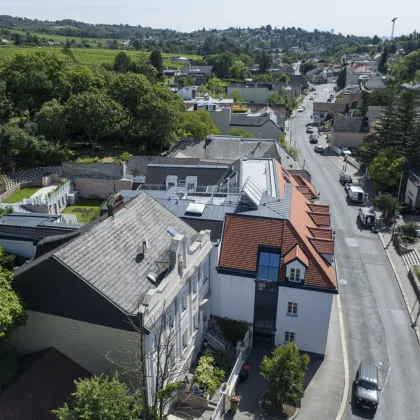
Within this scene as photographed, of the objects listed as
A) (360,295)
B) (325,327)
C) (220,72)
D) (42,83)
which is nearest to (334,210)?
(360,295)

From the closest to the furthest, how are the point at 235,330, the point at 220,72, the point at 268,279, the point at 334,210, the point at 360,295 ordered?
1. the point at 268,279
2. the point at 235,330
3. the point at 360,295
4. the point at 334,210
5. the point at 220,72

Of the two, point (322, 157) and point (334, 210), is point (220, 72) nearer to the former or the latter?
point (322, 157)

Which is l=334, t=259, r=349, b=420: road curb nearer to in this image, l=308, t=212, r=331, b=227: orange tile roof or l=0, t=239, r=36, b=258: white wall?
l=308, t=212, r=331, b=227: orange tile roof

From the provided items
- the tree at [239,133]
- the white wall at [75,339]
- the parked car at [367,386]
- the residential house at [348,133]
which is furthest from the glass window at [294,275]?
the residential house at [348,133]

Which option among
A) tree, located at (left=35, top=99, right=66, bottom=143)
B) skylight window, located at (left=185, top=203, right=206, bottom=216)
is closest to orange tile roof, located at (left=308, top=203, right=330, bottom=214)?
skylight window, located at (left=185, top=203, right=206, bottom=216)

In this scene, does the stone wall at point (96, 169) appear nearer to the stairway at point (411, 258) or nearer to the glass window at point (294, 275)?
the glass window at point (294, 275)
